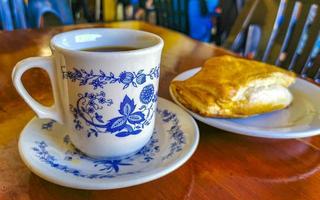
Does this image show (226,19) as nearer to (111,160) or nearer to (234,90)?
(234,90)

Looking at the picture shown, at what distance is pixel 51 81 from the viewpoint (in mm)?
407

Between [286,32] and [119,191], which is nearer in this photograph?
[119,191]

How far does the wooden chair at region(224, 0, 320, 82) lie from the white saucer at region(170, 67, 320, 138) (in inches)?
16.0

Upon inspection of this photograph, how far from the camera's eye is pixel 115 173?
370 mm

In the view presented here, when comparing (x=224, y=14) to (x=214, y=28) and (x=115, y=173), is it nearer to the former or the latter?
(x=214, y=28)

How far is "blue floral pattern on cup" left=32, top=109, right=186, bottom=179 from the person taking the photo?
14.5 inches

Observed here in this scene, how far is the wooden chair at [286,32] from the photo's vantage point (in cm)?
98

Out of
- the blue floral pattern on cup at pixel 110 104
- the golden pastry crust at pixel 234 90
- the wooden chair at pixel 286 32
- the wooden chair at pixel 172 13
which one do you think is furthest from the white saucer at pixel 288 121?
the wooden chair at pixel 172 13

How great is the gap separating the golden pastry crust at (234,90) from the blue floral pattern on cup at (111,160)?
3.1 inches

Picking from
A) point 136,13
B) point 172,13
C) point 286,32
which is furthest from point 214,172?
point 136,13

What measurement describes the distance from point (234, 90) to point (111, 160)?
0.23 metres

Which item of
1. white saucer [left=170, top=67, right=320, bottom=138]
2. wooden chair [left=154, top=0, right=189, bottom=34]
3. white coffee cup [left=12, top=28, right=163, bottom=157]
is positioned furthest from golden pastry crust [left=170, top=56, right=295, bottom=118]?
wooden chair [left=154, top=0, right=189, bottom=34]

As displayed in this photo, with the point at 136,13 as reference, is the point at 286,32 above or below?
above

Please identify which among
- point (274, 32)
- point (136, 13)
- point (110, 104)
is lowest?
point (136, 13)
